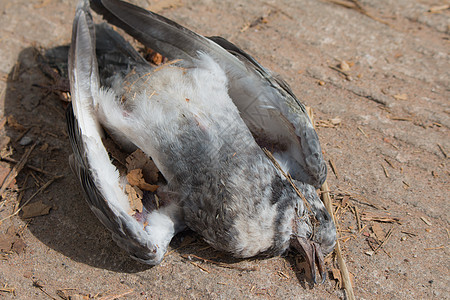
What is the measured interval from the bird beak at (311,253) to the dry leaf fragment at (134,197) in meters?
1.01

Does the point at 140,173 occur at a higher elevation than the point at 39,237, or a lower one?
higher

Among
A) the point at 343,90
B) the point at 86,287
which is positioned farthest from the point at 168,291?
the point at 343,90

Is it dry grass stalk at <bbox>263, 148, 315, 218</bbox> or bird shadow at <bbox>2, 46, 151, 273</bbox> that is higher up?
dry grass stalk at <bbox>263, 148, 315, 218</bbox>

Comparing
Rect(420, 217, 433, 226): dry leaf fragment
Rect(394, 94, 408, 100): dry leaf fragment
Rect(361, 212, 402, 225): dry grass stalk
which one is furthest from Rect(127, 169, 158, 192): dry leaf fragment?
Rect(394, 94, 408, 100): dry leaf fragment

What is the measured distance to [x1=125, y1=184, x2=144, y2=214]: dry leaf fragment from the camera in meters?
2.79

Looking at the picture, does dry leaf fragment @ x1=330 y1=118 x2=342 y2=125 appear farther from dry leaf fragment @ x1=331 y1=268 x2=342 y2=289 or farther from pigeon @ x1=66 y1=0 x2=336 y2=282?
dry leaf fragment @ x1=331 y1=268 x2=342 y2=289

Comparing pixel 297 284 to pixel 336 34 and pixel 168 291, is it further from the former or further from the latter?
pixel 336 34

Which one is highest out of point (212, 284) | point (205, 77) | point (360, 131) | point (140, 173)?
point (205, 77)

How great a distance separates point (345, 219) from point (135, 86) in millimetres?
1783

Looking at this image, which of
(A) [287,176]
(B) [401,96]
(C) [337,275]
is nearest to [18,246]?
(A) [287,176]

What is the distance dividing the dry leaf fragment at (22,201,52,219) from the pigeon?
1.36ft

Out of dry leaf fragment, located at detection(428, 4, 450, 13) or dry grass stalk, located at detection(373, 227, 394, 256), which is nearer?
dry grass stalk, located at detection(373, 227, 394, 256)

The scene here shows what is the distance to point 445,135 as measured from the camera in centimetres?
362

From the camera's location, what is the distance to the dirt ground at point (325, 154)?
2.75m
